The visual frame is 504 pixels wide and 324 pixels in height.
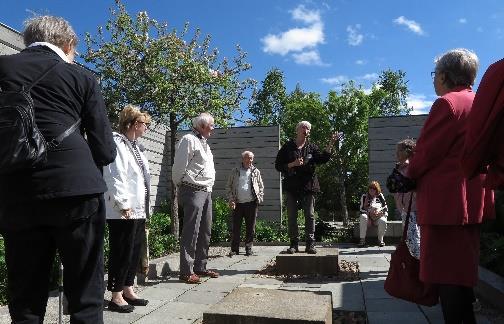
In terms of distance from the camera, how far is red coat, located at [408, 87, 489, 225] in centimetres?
253

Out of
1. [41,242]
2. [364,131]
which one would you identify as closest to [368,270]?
[41,242]

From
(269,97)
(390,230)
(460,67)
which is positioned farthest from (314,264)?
(269,97)

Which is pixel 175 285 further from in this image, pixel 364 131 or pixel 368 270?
pixel 364 131

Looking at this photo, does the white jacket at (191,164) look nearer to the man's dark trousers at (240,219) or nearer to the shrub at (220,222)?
the man's dark trousers at (240,219)

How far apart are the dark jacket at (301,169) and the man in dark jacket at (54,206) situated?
176 inches

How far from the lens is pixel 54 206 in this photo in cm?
207

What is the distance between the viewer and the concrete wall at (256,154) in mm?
12055

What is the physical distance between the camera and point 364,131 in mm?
29406

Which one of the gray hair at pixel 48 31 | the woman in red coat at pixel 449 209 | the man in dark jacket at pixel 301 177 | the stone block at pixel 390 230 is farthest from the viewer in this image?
the stone block at pixel 390 230

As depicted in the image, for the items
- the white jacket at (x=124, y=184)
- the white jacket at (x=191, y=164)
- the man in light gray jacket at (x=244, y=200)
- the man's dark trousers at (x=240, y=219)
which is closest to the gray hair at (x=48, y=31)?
the white jacket at (x=124, y=184)

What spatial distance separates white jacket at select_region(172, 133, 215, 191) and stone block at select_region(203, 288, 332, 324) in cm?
199

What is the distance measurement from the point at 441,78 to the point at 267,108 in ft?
126

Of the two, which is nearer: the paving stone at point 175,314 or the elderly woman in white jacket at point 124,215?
the paving stone at point 175,314

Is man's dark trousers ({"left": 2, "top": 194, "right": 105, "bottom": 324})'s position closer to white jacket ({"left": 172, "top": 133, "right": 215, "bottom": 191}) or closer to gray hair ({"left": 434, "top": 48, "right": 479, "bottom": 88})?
gray hair ({"left": 434, "top": 48, "right": 479, "bottom": 88})
